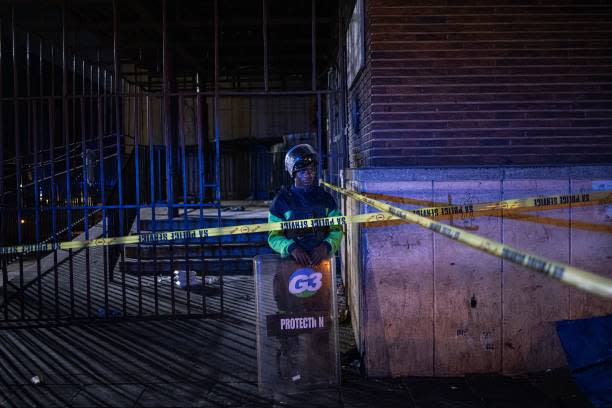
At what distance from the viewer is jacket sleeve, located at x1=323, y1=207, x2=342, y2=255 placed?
12.9 ft

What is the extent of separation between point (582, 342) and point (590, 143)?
2.03m

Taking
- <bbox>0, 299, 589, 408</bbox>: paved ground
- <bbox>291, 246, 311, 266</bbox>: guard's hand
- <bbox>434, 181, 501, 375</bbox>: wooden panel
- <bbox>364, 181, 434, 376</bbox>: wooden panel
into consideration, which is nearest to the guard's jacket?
<bbox>291, 246, 311, 266</bbox>: guard's hand

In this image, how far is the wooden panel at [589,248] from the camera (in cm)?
429

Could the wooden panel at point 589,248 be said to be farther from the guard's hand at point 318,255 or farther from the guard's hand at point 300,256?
the guard's hand at point 300,256

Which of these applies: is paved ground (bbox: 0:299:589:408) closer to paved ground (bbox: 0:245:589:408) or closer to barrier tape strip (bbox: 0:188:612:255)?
paved ground (bbox: 0:245:589:408)

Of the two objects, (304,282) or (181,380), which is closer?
(304,282)

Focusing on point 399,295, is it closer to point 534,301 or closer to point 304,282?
point 304,282

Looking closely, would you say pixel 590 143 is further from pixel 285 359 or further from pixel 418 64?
pixel 285 359

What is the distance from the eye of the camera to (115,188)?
27.2ft

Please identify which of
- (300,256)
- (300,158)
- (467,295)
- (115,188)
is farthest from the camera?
(115,188)

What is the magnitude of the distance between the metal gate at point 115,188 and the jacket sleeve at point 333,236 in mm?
1414

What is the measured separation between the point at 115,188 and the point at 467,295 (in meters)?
6.07

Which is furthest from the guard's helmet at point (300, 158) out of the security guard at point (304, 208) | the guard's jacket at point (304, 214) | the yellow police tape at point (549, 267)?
the yellow police tape at point (549, 267)

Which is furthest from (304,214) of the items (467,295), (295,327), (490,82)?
(490,82)
